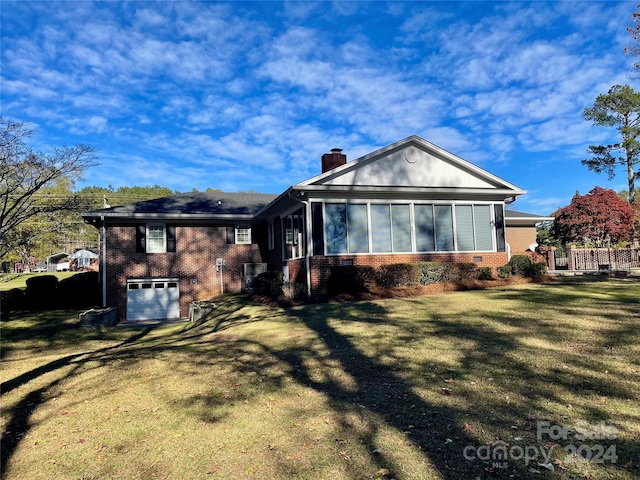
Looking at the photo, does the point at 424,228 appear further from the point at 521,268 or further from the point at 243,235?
the point at 243,235

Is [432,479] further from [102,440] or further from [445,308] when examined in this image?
[445,308]

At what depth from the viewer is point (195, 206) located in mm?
21562

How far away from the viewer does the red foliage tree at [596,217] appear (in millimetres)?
26078

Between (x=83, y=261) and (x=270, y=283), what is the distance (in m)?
53.9

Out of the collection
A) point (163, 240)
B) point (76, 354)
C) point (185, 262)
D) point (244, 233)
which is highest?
point (244, 233)

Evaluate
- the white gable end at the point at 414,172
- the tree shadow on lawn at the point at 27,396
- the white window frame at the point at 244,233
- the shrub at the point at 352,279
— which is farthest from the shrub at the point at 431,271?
the tree shadow on lawn at the point at 27,396

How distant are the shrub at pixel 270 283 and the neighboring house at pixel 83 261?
148ft

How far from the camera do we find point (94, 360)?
829 cm

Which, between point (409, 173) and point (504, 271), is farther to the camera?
point (409, 173)

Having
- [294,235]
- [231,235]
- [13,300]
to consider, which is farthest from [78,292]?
[294,235]

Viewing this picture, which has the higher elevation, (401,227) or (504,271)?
(401,227)

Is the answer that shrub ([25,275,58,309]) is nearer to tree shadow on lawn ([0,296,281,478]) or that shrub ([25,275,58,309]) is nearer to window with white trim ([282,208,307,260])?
tree shadow on lawn ([0,296,281,478])

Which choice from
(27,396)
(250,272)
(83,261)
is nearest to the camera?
(27,396)

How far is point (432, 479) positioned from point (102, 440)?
140 inches
